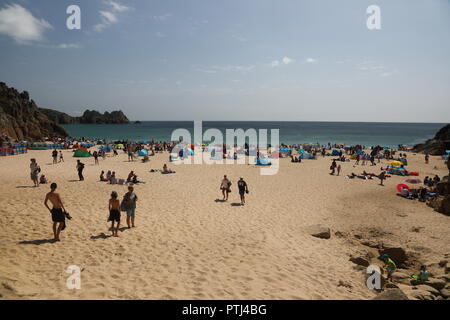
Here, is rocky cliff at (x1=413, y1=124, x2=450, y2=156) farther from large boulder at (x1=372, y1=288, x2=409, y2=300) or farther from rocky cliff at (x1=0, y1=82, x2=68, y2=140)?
rocky cliff at (x1=0, y1=82, x2=68, y2=140)

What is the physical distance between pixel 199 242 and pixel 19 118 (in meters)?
52.1

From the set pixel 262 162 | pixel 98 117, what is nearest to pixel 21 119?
pixel 262 162

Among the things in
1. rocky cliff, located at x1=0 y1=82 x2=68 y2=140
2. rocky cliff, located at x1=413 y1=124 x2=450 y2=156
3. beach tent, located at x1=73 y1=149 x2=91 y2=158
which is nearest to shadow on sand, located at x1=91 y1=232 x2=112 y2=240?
beach tent, located at x1=73 y1=149 x2=91 y2=158

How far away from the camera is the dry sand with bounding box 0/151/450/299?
193 inches

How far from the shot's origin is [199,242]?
7270 millimetres

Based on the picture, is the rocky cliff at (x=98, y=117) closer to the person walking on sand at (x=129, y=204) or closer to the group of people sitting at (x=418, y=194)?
the person walking on sand at (x=129, y=204)

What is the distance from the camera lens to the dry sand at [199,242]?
4.89 m

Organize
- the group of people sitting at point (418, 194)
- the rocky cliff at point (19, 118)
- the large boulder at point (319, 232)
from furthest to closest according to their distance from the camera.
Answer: the rocky cliff at point (19, 118)
the group of people sitting at point (418, 194)
the large boulder at point (319, 232)

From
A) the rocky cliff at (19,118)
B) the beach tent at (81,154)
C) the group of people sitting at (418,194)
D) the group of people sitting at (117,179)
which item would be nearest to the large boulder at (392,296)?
the group of people sitting at (418,194)

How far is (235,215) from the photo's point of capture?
33.1 ft

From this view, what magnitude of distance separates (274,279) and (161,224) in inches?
177

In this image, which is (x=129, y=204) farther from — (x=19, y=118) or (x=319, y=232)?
(x=19, y=118)

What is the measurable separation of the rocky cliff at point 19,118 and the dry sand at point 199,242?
3132 cm

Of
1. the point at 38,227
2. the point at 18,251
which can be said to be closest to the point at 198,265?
the point at 18,251
